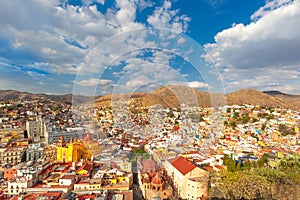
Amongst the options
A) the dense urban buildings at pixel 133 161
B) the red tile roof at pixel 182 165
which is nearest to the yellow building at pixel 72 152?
the dense urban buildings at pixel 133 161

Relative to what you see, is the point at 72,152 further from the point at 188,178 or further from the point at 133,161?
the point at 188,178

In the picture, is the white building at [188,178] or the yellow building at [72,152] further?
the yellow building at [72,152]

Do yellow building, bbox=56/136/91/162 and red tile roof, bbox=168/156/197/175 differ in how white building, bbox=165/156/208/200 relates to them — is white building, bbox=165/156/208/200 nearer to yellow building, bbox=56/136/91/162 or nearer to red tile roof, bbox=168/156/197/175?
red tile roof, bbox=168/156/197/175

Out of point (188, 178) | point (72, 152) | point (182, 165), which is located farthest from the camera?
point (72, 152)

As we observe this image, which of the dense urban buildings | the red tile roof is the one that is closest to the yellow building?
the dense urban buildings

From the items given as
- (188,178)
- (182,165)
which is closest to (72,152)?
(182,165)

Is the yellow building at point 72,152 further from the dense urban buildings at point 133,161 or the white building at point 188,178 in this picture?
the white building at point 188,178

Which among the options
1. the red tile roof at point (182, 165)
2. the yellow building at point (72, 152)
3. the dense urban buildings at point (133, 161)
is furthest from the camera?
the yellow building at point (72, 152)

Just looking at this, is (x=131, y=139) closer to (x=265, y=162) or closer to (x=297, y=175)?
(x=297, y=175)
